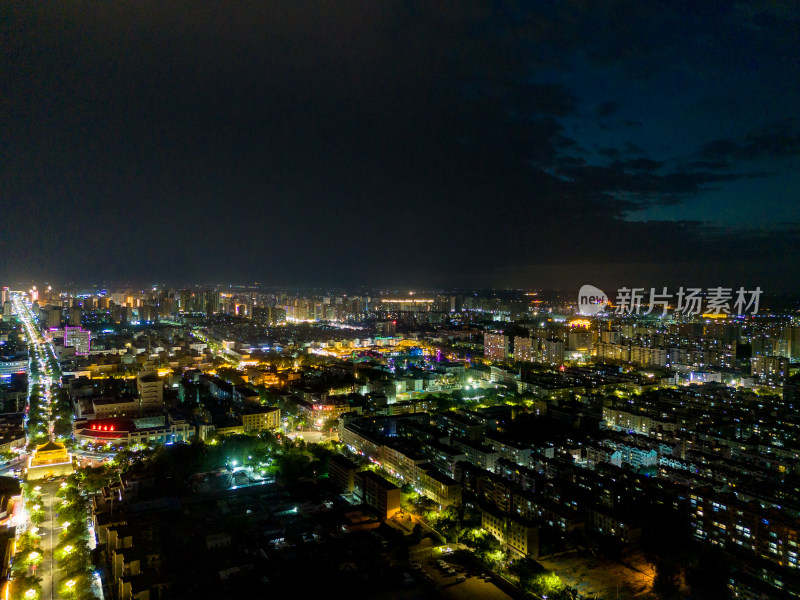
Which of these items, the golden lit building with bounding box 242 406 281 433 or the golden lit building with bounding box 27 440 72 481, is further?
the golden lit building with bounding box 242 406 281 433

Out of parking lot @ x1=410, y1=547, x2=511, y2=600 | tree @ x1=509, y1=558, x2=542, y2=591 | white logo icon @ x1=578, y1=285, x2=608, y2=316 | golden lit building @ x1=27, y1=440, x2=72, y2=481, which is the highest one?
white logo icon @ x1=578, y1=285, x2=608, y2=316

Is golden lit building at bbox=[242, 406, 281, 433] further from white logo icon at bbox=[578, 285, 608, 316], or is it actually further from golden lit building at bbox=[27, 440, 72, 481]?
white logo icon at bbox=[578, 285, 608, 316]

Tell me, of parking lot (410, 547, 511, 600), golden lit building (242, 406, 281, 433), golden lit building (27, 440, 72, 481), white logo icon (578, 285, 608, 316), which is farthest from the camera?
white logo icon (578, 285, 608, 316)

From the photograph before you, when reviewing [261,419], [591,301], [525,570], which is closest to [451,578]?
[525,570]

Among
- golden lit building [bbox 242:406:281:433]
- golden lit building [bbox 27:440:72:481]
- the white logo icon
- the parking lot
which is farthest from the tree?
the white logo icon

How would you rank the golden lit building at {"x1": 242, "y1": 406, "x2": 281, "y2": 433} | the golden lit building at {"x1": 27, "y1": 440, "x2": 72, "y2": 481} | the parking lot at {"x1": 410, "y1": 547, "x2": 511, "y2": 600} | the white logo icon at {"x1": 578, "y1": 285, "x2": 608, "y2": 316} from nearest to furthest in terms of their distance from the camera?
the parking lot at {"x1": 410, "y1": 547, "x2": 511, "y2": 600} < the golden lit building at {"x1": 27, "y1": 440, "x2": 72, "y2": 481} < the golden lit building at {"x1": 242, "y1": 406, "x2": 281, "y2": 433} < the white logo icon at {"x1": 578, "y1": 285, "x2": 608, "y2": 316}

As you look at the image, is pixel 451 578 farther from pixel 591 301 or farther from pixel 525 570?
pixel 591 301

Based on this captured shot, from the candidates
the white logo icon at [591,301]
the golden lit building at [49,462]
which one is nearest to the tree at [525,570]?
the golden lit building at [49,462]

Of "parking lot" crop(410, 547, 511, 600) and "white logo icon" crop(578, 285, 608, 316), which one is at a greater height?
"white logo icon" crop(578, 285, 608, 316)

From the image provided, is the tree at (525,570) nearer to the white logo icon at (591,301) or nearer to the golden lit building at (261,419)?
the golden lit building at (261,419)
